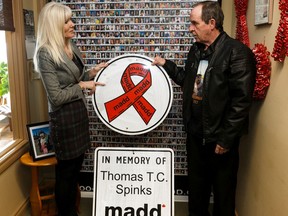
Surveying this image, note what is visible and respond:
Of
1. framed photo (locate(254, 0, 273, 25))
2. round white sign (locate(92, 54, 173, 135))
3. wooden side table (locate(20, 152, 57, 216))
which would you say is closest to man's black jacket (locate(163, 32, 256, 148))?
framed photo (locate(254, 0, 273, 25))

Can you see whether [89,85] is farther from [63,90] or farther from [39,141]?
[39,141]

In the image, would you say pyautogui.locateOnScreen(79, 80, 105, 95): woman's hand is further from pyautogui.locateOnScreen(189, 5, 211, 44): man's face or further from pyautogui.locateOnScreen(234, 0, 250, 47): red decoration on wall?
pyautogui.locateOnScreen(234, 0, 250, 47): red decoration on wall

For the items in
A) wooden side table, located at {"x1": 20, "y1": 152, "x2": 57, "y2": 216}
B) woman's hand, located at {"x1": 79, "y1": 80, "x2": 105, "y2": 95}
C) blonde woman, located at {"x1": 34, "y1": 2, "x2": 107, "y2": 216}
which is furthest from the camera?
wooden side table, located at {"x1": 20, "y1": 152, "x2": 57, "y2": 216}

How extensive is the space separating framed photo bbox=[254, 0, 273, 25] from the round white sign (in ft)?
2.04

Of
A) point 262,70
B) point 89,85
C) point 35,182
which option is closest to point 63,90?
point 89,85

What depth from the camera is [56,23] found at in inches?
66.9

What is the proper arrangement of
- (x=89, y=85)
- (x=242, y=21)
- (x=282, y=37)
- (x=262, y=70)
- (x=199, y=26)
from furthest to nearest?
(x=242, y=21) < (x=89, y=85) < (x=199, y=26) < (x=262, y=70) < (x=282, y=37)

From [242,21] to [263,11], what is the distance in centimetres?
36

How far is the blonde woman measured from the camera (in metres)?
1.68

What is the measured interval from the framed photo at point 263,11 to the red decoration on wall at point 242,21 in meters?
0.17

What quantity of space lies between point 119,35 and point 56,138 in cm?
96

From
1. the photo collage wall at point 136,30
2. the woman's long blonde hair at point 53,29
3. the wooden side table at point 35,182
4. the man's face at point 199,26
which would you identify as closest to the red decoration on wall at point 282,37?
the man's face at point 199,26

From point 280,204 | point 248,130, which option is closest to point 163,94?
point 248,130

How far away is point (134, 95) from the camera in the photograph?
6.25 ft
